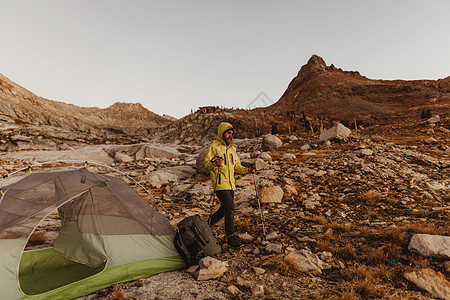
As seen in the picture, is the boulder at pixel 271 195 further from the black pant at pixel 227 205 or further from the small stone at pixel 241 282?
the small stone at pixel 241 282

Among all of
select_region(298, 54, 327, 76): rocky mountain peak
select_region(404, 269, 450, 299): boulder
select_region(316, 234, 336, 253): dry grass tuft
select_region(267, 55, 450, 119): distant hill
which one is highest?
select_region(298, 54, 327, 76): rocky mountain peak

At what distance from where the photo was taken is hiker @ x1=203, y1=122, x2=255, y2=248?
4496 millimetres

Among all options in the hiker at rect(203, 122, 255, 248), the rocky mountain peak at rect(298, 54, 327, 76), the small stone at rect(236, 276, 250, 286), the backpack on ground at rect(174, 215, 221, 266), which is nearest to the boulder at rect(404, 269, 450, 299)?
the small stone at rect(236, 276, 250, 286)

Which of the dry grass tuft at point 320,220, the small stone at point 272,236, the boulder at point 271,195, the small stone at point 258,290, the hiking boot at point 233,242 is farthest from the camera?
the boulder at point 271,195

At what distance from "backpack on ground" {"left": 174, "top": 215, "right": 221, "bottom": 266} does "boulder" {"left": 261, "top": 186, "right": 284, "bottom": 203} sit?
11.0 feet

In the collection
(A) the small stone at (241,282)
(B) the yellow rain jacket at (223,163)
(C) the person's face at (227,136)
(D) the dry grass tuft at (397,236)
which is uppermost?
(C) the person's face at (227,136)

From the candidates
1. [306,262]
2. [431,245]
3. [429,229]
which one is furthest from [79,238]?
[429,229]

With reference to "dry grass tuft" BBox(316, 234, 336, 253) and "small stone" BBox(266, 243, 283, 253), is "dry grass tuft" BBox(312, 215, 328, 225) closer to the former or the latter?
"dry grass tuft" BBox(316, 234, 336, 253)

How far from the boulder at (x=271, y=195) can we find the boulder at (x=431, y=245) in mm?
3787

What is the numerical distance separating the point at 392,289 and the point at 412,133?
796 inches

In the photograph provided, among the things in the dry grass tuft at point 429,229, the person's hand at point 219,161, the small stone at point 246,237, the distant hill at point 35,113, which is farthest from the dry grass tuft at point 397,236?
the distant hill at point 35,113

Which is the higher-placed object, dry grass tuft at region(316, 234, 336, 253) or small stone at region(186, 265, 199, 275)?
dry grass tuft at region(316, 234, 336, 253)

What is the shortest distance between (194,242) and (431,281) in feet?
11.7

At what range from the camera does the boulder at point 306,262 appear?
3641 mm
